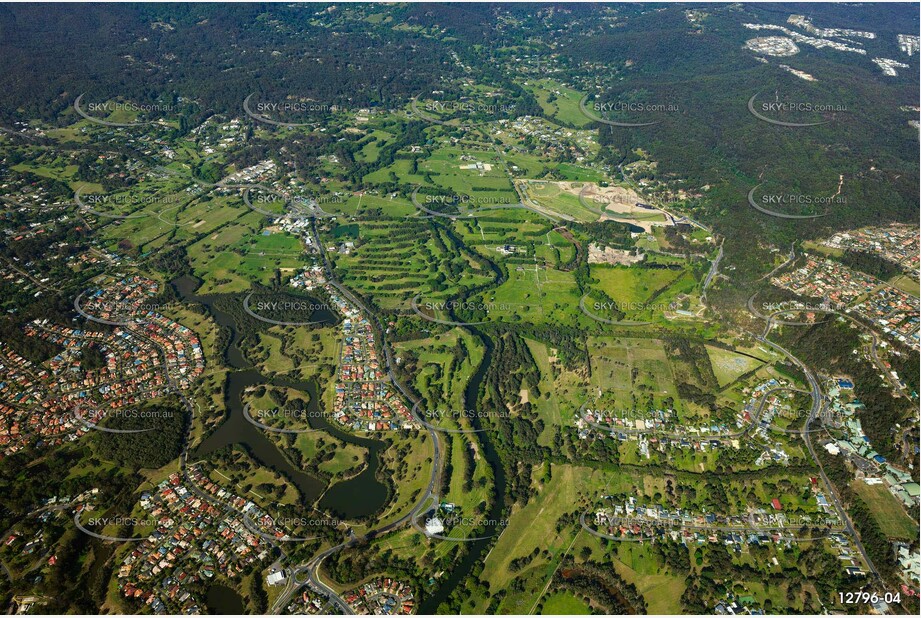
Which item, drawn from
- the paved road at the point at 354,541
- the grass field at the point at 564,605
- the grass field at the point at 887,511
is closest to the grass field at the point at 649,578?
the grass field at the point at 564,605

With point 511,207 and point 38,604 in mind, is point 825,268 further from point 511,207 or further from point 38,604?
point 38,604

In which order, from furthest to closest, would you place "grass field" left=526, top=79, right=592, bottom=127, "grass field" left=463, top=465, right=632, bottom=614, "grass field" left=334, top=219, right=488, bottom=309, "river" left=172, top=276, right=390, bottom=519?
"grass field" left=526, top=79, right=592, bottom=127
"grass field" left=334, top=219, right=488, bottom=309
"river" left=172, top=276, right=390, bottom=519
"grass field" left=463, top=465, right=632, bottom=614

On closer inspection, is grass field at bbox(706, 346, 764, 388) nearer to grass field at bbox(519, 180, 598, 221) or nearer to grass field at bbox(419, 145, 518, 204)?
grass field at bbox(519, 180, 598, 221)

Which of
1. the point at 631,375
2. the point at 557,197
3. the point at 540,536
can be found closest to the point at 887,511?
the point at 631,375

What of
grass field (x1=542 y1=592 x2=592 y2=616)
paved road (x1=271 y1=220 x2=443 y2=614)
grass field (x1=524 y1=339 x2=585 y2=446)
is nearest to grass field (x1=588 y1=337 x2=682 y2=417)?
grass field (x1=524 y1=339 x2=585 y2=446)

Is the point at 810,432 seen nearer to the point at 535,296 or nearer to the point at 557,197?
the point at 535,296

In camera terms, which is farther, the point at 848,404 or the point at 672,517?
the point at 848,404

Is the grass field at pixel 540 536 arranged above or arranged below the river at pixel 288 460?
below

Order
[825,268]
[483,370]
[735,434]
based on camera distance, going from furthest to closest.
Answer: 1. [825,268]
2. [483,370]
3. [735,434]

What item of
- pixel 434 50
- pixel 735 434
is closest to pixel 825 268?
pixel 735 434

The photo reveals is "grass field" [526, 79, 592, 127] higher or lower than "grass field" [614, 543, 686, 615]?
lower

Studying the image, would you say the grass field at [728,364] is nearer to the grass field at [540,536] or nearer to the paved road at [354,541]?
the grass field at [540,536]
